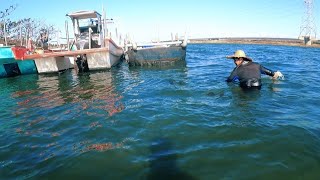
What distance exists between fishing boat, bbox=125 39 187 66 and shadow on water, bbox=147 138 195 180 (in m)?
12.5

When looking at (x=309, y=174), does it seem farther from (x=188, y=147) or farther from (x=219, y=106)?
(x=219, y=106)

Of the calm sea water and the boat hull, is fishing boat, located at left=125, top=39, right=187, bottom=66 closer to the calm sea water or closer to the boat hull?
the boat hull

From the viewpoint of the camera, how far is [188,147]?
448 centimetres

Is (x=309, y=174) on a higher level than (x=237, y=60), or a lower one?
lower

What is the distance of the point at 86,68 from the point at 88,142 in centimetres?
1214

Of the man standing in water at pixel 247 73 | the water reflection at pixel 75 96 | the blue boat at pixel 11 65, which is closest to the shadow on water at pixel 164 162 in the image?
the water reflection at pixel 75 96

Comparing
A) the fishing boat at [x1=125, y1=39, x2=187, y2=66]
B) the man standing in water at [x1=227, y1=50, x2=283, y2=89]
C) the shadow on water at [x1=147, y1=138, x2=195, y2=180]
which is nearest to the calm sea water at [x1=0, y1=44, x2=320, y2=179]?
the shadow on water at [x1=147, y1=138, x2=195, y2=180]

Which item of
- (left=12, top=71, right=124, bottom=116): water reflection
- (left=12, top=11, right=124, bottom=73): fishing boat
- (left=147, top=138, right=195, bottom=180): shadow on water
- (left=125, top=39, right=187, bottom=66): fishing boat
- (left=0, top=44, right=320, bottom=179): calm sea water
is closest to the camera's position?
(left=147, top=138, right=195, bottom=180): shadow on water

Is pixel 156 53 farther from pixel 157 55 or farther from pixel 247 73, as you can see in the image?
pixel 247 73

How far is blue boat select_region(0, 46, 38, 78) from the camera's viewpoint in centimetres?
1534

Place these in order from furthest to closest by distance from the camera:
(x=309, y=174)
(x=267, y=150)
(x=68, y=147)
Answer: (x=68, y=147), (x=267, y=150), (x=309, y=174)

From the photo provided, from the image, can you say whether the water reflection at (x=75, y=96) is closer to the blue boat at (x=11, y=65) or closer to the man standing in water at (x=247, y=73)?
the man standing in water at (x=247, y=73)

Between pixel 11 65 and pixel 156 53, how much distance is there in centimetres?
877

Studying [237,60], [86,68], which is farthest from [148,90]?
[86,68]
